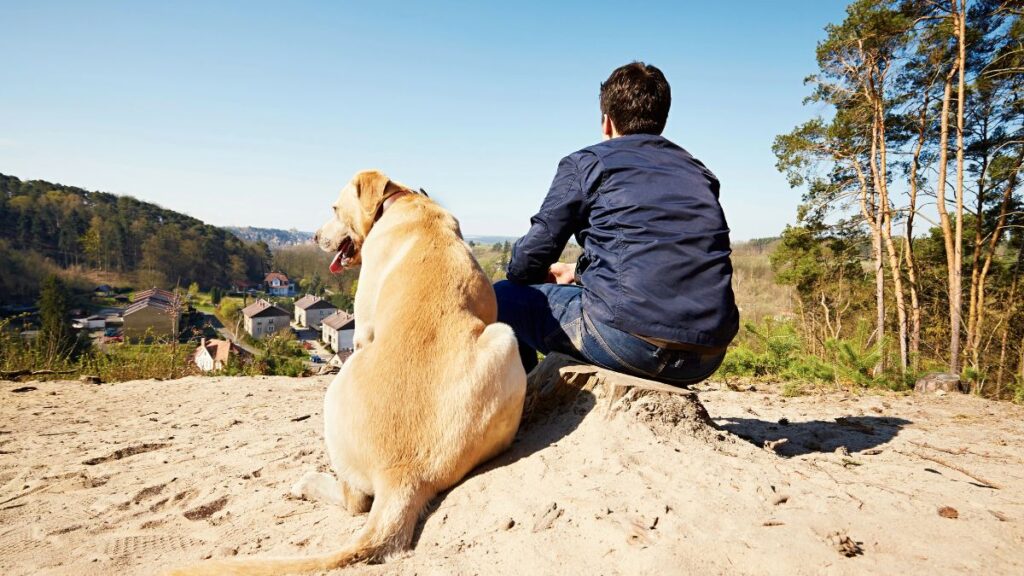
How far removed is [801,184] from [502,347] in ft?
62.6

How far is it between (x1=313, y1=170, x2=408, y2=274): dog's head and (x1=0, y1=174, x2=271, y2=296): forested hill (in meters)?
72.7

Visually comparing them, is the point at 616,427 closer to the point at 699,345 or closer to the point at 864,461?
the point at 699,345

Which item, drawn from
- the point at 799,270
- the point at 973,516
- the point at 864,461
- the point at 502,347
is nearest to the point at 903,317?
the point at 799,270

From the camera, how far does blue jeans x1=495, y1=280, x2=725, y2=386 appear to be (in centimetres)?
268

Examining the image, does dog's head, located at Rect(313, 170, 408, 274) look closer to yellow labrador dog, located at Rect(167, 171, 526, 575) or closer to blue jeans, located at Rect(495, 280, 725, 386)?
yellow labrador dog, located at Rect(167, 171, 526, 575)

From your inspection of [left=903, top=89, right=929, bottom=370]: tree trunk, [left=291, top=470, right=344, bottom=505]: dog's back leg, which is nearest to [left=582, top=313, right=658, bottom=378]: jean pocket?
[left=291, top=470, right=344, bottom=505]: dog's back leg

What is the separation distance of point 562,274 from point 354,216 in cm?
170

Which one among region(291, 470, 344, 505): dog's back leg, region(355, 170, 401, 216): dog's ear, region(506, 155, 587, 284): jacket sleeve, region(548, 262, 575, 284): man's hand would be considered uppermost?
region(355, 170, 401, 216): dog's ear

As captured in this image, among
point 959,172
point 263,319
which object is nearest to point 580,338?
point 959,172

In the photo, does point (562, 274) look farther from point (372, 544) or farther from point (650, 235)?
point (372, 544)

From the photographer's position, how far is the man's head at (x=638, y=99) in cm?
282

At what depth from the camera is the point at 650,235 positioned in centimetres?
250

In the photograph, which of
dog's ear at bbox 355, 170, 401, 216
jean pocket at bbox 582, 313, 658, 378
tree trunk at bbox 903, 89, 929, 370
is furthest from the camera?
tree trunk at bbox 903, 89, 929, 370

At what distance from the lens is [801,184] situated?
17594mm
